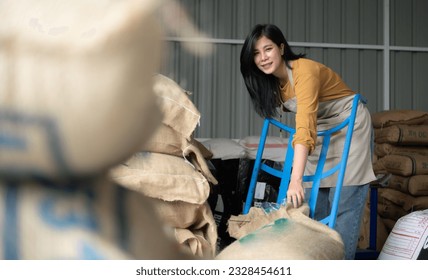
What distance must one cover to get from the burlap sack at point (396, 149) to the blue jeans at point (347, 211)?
176 cm

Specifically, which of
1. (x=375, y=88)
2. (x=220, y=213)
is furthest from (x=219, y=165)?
(x=375, y=88)

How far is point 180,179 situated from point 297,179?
14.8 inches

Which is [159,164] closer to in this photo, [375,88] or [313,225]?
[313,225]

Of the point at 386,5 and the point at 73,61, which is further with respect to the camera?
the point at 386,5

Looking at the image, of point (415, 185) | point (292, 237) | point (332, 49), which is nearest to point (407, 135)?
point (415, 185)

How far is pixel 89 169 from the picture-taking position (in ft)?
0.68

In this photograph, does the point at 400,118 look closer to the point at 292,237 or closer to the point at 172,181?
the point at 172,181

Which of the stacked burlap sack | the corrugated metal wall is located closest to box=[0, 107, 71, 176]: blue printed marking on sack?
the stacked burlap sack

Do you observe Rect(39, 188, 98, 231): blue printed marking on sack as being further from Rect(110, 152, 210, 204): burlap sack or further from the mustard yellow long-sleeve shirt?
the mustard yellow long-sleeve shirt

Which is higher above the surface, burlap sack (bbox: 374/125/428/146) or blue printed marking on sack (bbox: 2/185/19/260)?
blue printed marking on sack (bbox: 2/185/19/260)

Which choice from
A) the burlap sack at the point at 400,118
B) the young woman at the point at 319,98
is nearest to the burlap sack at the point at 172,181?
the young woman at the point at 319,98

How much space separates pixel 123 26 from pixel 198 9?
4791 mm

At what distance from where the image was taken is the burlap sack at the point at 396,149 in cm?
380

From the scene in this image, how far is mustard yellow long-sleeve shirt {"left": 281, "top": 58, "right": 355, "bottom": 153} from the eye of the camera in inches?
71.3
